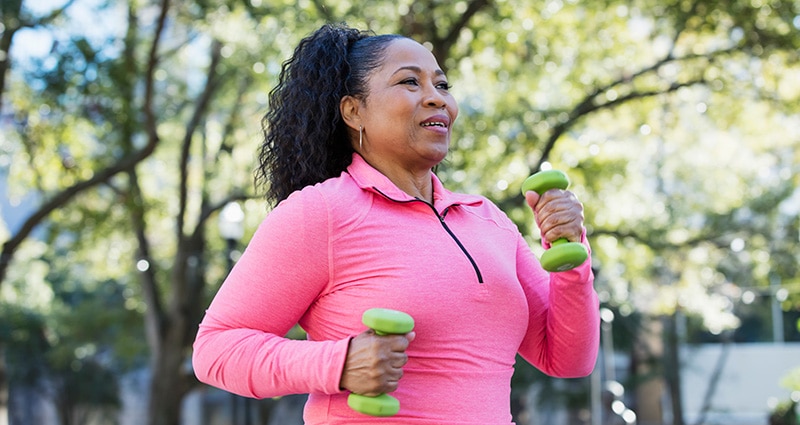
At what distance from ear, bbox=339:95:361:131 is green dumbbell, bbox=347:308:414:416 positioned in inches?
21.4

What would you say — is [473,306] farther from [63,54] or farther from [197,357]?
[63,54]

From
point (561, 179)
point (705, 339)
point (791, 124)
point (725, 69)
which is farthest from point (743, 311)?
point (561, 179)

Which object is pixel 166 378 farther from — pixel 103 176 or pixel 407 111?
pixel 407 111

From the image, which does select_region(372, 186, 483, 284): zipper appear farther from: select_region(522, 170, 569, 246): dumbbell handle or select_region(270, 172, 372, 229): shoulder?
select_region(522, 170, 569, 246): dumbbell handle

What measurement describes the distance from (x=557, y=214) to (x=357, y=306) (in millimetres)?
417

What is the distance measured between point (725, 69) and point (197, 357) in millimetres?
9891

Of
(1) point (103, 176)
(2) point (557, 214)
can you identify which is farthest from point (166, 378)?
(2) point (557, 214)

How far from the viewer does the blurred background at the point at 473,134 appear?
32.8 feet

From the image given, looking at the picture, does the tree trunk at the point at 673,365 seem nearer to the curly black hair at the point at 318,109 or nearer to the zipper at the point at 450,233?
the curly black hair at the point at 318,109

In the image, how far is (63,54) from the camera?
9.93 m

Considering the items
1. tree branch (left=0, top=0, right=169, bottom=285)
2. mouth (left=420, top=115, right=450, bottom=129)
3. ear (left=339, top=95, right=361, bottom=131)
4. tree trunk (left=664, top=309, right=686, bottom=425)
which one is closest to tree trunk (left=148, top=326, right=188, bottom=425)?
tree branch (left=0, top=0, right=169, bottom=285)

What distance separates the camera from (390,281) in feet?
5.47

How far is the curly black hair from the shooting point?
6.48ft

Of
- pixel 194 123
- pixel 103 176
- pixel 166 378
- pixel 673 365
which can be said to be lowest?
pixel 673 365
